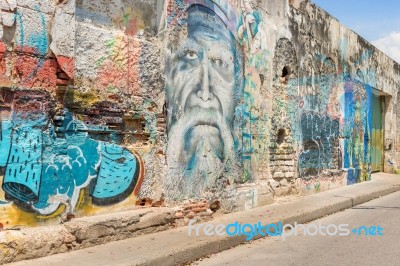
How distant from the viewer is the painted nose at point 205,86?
24.4 ft

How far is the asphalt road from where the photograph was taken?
563 centimetres

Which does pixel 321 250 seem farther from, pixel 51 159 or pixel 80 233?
pixel 51 159

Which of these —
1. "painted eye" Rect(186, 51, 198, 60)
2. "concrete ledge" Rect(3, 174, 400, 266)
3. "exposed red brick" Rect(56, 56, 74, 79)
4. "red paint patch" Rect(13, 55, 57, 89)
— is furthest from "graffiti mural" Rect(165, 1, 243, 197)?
"red paint patch" Rect(13, 55, 57, 89)

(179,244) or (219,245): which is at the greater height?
(179,244)

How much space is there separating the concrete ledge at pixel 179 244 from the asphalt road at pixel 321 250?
157 mm

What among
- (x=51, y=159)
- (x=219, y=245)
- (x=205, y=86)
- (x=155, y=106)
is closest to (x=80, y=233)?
(x=51, y=159)

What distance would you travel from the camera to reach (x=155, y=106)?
A: 21.7 ft

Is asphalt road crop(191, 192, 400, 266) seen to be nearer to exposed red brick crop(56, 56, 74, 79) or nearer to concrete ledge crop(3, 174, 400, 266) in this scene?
concrete ledge crop(3, 174, 400, 266)

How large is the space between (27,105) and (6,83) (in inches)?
12.2

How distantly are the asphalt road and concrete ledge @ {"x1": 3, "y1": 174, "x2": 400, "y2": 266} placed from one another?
157 millimetres

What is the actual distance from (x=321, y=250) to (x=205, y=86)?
3008 millimetres

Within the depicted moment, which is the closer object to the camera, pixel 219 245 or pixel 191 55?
pixel 219 245

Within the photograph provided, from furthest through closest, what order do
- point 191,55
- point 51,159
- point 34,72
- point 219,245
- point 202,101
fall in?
point 202,101, point 191,55, point 219,245, point 51,159, point 34,72

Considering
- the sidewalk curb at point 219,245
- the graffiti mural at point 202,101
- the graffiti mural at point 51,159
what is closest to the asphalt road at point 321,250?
the sidewalk curb at point 219,245
